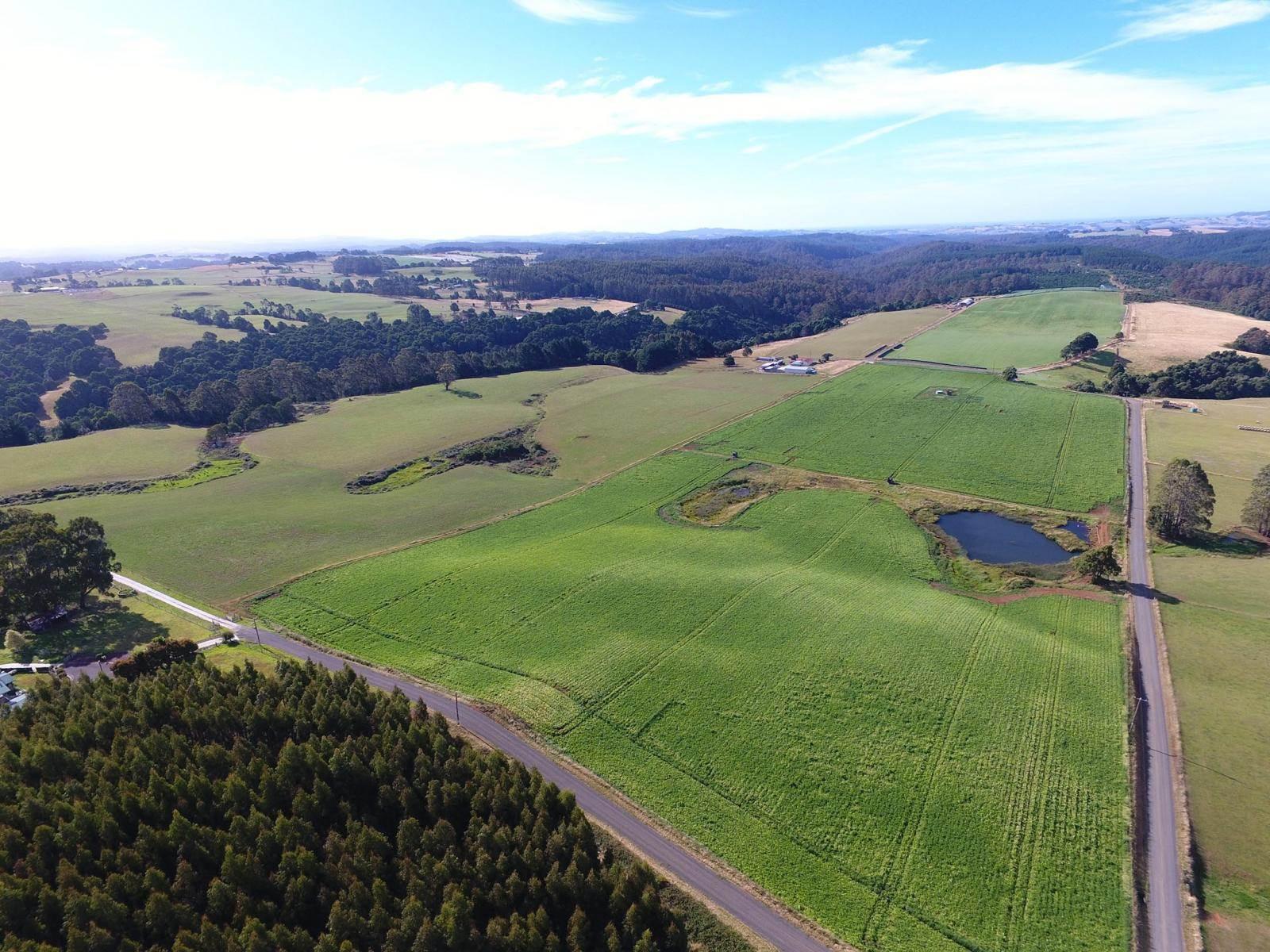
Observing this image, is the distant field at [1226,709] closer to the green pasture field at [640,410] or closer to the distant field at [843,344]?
the green pasture field at [640,410]

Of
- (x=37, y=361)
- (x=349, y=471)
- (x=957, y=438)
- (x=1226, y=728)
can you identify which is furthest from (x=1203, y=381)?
(x=37, y=361)

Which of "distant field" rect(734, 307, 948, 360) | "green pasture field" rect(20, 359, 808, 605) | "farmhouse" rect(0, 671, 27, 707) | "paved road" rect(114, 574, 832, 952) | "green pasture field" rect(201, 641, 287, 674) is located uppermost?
"distant field" rect(734, 307, 948, 360)

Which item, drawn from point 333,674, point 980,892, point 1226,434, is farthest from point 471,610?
point 1226,434

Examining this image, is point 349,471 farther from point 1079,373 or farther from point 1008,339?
point 1008,339

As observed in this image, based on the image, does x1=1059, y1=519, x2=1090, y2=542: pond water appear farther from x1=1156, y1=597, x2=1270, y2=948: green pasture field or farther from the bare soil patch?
the bare soil patch

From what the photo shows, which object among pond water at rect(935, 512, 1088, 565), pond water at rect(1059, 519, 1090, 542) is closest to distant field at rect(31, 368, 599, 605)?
pond water at rect(935, 512, 1088, 565)

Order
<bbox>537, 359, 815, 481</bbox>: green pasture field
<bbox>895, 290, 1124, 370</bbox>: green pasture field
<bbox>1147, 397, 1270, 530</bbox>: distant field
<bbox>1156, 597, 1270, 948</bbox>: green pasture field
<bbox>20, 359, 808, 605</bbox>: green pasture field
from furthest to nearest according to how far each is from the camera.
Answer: <bbox>895, 290, 1124, 370</bbox>: green pasture field
<bbox>537, 359, 815, 481</bbox>: green pasture field
<bbox>1147, 397, 1270, 530</bbox>: distant field
<bbox>20, 359, 808, 605</bbox>: green pasture field
<bbox>1156, 597, 1270, 948</bbox>: green pasture field

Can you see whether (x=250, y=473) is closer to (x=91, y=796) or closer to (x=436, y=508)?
(x=436, y=508)
